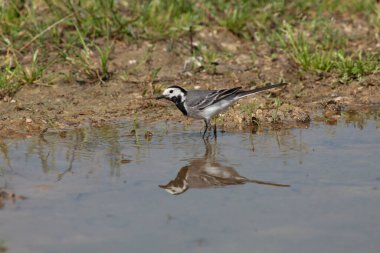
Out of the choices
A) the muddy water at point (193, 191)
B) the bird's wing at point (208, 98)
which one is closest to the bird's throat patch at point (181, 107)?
the bird's wing at point (208, 98)

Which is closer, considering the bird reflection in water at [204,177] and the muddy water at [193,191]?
the muddy water at [193,191]

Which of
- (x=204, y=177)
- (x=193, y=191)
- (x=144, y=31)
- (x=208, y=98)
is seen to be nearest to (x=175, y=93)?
(x=208, y=98)

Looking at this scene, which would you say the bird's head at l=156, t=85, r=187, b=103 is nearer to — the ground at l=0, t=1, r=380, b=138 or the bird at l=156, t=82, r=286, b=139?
the bird at l=156, t=82, r=286, b=139

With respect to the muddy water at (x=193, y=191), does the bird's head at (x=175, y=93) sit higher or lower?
higher

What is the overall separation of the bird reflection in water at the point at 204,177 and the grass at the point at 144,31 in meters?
3.66

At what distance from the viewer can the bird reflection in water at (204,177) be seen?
672 cm

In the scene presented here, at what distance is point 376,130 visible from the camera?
Result: 345 inches

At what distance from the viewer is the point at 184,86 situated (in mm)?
11117

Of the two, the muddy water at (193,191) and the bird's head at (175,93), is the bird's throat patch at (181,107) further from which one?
the muddy water at (193,191)

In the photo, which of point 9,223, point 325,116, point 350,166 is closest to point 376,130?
point 325,116

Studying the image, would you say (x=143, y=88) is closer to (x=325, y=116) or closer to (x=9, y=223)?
(x=325, y=116)

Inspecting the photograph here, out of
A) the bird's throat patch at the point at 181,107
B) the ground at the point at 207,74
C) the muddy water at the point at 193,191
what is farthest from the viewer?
the ground at the point at 207,74

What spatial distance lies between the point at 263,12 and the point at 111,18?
A: 8.04 ft

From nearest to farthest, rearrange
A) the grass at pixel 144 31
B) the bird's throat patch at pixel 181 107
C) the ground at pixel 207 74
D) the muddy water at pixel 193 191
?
1. the muddy water at pixel 193 191
2. the bird's throat patch at pixel 181 107
3. the ground at pixel 207 74
4. the grass at pixel 144 31
